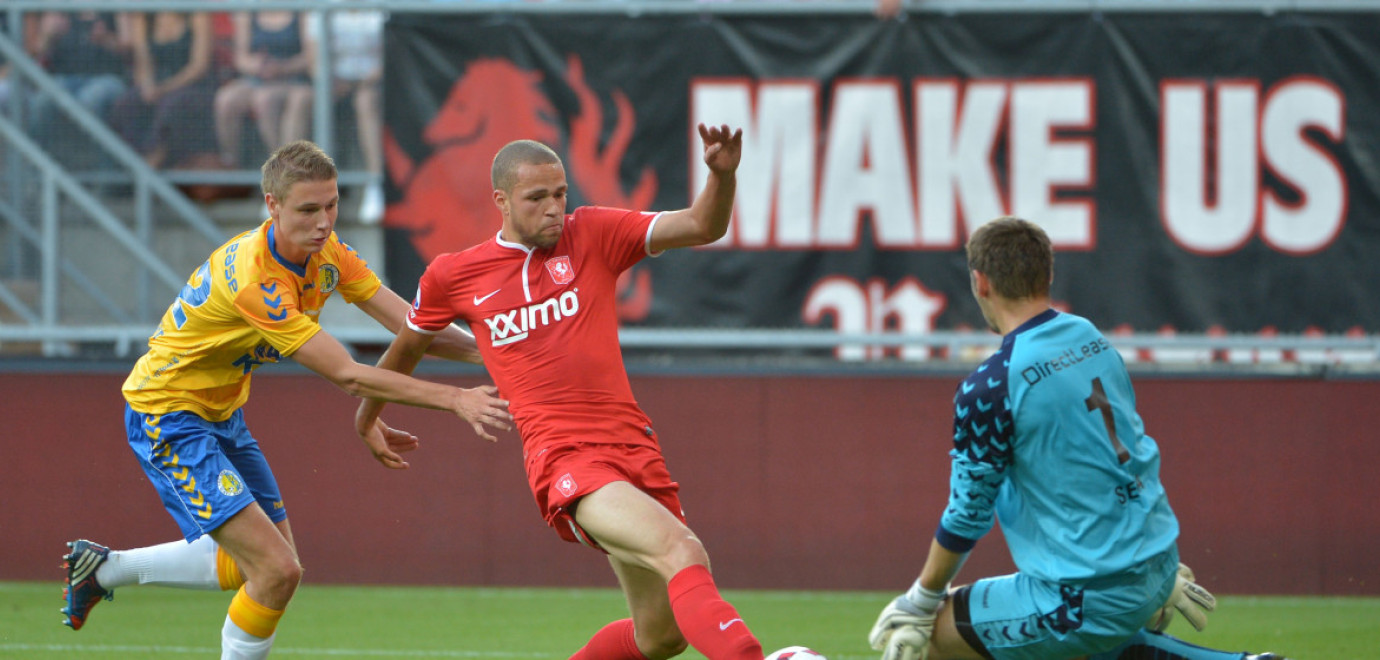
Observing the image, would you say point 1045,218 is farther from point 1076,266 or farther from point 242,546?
point 242,546

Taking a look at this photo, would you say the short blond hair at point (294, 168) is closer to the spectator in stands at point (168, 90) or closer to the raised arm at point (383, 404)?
the raised arm at point (383, 404)

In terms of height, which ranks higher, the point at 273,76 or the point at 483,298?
the point at 273,76

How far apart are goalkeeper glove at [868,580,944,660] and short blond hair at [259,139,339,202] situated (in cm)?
252

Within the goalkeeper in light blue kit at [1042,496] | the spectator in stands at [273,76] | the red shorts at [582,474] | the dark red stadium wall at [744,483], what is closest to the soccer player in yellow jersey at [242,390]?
the red shorts at [582,474]

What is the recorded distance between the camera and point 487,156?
9547 millimetres

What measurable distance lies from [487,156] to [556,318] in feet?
16.4

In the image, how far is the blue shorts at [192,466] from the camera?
5.33m

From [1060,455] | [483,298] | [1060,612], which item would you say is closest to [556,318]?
[483,298]

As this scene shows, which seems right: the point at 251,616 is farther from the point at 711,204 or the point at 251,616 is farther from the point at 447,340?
the point at 711,204

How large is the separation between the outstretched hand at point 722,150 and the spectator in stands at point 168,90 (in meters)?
6.35

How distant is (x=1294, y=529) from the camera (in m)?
8.82

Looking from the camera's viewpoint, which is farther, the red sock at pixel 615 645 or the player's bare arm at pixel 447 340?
the player's bare arm at pixel 447 340

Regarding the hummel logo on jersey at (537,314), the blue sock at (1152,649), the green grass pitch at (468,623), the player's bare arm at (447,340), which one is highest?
the hummel logo on jersey at (537,314)

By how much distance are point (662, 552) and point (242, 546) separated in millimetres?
1813
